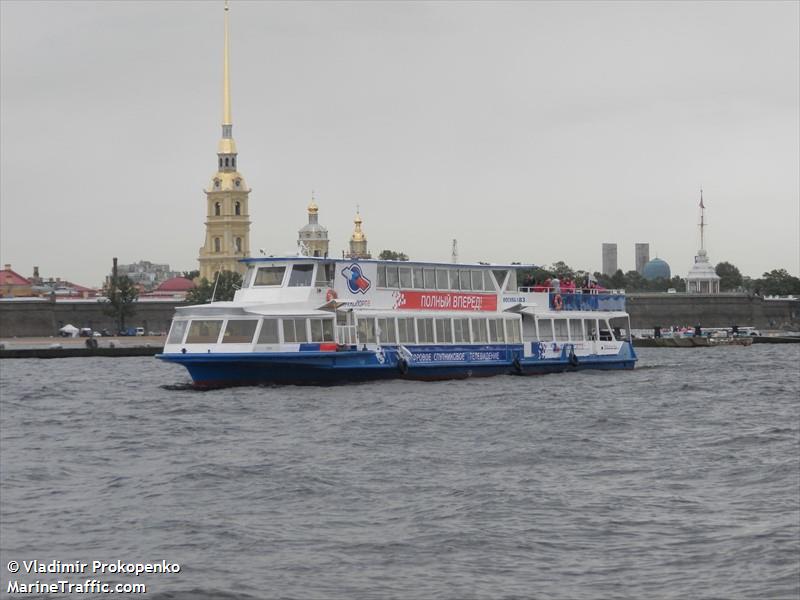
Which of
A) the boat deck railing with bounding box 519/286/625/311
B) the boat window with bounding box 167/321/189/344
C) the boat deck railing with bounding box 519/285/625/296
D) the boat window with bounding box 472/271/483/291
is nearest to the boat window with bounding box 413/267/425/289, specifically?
the boat window with bounding box 472/271/483/291

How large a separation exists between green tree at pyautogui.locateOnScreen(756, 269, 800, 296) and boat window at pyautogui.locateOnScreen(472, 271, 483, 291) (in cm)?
12433

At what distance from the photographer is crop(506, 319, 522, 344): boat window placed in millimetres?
46781

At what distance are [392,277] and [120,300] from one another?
70202mm

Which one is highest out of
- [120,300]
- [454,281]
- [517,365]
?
[120,300]

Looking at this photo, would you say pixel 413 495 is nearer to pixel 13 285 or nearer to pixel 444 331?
pixel 444 331

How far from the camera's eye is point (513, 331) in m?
47.0

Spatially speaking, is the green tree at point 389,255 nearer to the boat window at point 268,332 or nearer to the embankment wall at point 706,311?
the embankment wall at point 706,311

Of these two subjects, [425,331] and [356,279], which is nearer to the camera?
[356,279]

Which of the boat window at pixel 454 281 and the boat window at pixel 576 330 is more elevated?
the boat window at pixel 454 281

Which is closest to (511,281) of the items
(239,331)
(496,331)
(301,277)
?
(496,331)

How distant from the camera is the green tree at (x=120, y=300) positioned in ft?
359

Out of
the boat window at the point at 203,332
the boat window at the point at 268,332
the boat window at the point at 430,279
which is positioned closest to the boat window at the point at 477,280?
the boat window at the point at 430,279

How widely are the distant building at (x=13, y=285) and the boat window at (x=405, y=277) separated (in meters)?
94.6

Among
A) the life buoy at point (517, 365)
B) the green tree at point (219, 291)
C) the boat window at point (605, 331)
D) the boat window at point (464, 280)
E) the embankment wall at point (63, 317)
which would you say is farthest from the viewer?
the embankment wall at point (63, 317)
